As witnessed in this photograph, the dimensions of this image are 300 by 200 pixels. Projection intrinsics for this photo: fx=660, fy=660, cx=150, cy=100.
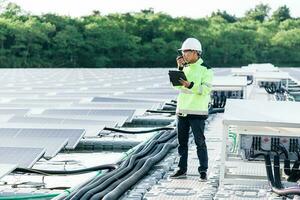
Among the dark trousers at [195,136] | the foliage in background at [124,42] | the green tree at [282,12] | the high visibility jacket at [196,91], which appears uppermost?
the green tree at [282,12]

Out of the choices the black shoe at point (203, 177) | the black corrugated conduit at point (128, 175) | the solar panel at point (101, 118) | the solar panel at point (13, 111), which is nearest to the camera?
the black corrugated conduit at point (128, 175)

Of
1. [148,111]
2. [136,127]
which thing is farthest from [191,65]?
[148,111]

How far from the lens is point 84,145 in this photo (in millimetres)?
12352

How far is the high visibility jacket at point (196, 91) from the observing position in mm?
8234

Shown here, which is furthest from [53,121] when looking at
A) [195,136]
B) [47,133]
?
[195,136]

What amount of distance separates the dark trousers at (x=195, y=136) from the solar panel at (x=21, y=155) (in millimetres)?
2005

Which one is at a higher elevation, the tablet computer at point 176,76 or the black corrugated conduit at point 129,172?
the tablet computer at point 176,76

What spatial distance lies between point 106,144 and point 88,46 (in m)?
58.0

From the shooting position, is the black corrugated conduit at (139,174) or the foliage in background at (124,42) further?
the foliage in background at (124,42)

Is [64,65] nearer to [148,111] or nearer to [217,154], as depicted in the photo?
[148,111]

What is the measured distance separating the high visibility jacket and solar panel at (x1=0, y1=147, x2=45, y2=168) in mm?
2206

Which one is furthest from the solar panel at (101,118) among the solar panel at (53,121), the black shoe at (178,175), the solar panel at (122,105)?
the black shoe at (178,175)

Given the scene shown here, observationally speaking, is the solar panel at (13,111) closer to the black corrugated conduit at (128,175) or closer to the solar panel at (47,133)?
the solar panel at (47,133)

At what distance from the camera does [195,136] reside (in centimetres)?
844
